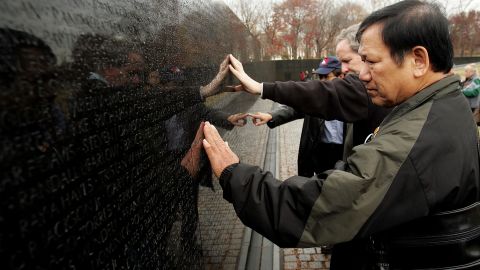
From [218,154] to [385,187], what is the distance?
844 mm

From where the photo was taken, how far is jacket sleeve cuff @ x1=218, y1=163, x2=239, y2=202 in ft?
5.21

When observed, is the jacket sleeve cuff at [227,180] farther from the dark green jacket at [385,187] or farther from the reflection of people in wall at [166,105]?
the reflection of people in wall at [166,105]

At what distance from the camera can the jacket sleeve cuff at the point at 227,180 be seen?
5.21 ft

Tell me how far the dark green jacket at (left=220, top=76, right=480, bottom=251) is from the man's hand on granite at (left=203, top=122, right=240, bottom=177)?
237 mm

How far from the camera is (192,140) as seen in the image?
2.35 metres

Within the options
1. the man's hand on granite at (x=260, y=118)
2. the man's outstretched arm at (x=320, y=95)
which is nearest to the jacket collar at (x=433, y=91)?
the man's outstretched arm at (x=320, y=95)

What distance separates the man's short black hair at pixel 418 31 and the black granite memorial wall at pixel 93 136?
1194 mm

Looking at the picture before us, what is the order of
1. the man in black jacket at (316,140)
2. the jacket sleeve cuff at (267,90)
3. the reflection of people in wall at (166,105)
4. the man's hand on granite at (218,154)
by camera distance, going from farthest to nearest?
the man in black jacket at (316,140)
the jacket sleeve cuff at (267,90)
the man's hand on granite at (218,154)
the reflection of people in wall at (166,105)

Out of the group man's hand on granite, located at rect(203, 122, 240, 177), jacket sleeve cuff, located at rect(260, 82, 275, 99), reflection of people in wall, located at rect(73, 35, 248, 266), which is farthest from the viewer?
jacket sleeve cuff, located at rect(260, 82, 275, 99)

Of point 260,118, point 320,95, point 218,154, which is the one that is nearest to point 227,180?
point 218,154

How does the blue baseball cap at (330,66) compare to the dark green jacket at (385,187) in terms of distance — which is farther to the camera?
the blue baseball cap at (330,66)

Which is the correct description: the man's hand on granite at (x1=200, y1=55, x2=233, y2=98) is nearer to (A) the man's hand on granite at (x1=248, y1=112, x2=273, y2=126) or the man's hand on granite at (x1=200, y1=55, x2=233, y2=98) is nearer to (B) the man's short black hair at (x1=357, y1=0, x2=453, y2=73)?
(A) the man's hand on granite at (x1=248, y1=112, x2=273, y2=126)

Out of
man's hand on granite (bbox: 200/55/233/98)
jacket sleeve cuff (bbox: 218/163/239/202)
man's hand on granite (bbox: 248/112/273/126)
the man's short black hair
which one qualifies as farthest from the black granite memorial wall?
man's hand on granite (bbox: 248/112/273/126)

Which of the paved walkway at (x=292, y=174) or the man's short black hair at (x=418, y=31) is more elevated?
the man's short black hair at (x=418, y=31)
